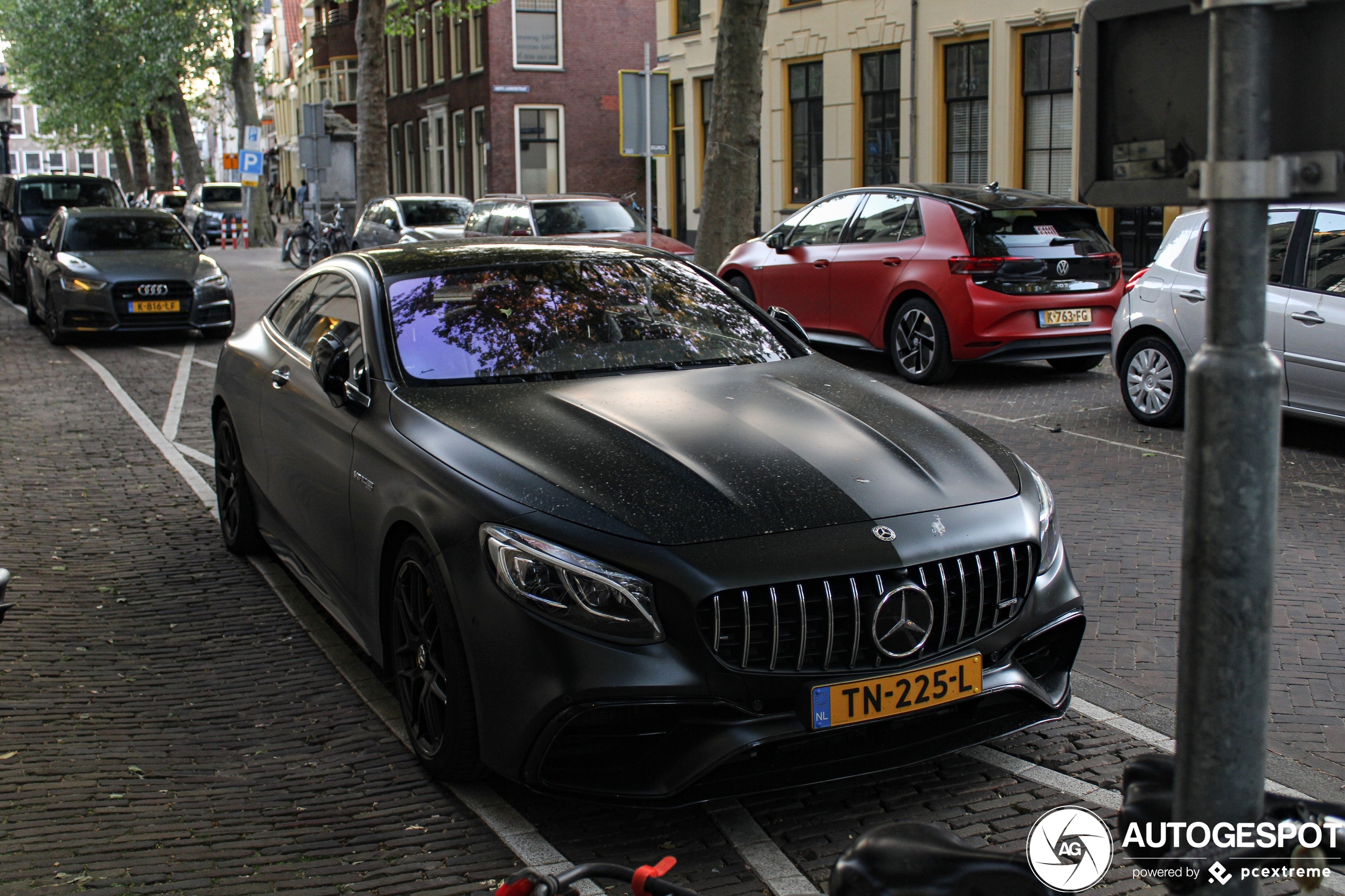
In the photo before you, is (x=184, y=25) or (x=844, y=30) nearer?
(x=844, y=30)

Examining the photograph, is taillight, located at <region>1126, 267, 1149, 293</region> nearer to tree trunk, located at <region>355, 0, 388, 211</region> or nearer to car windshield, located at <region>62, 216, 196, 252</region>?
car windshield, located at <region>62, 216, 196, 252</region>

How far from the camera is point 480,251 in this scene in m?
5.45

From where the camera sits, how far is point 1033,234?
11609 millimetres

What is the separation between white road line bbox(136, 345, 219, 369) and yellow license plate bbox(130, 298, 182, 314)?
0.41 meters

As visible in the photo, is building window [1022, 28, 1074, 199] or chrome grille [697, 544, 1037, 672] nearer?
chrome grille [697, 544, 1037, 672]

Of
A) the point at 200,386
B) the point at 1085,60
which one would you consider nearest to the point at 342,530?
the point at 1085,60

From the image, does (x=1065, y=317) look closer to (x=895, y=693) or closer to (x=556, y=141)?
(x=895, y=693)

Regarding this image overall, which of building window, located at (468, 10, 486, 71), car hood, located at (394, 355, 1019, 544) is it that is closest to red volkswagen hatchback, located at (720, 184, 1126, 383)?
car hood, located at (394, 355, 1019, 544)

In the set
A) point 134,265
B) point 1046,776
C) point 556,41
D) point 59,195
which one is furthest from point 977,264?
point 556,41

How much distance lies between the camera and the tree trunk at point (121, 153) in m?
59.0

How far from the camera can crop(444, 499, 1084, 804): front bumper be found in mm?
3414

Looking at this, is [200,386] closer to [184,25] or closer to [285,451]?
[285,451]

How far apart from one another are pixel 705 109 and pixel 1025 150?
994 cm
